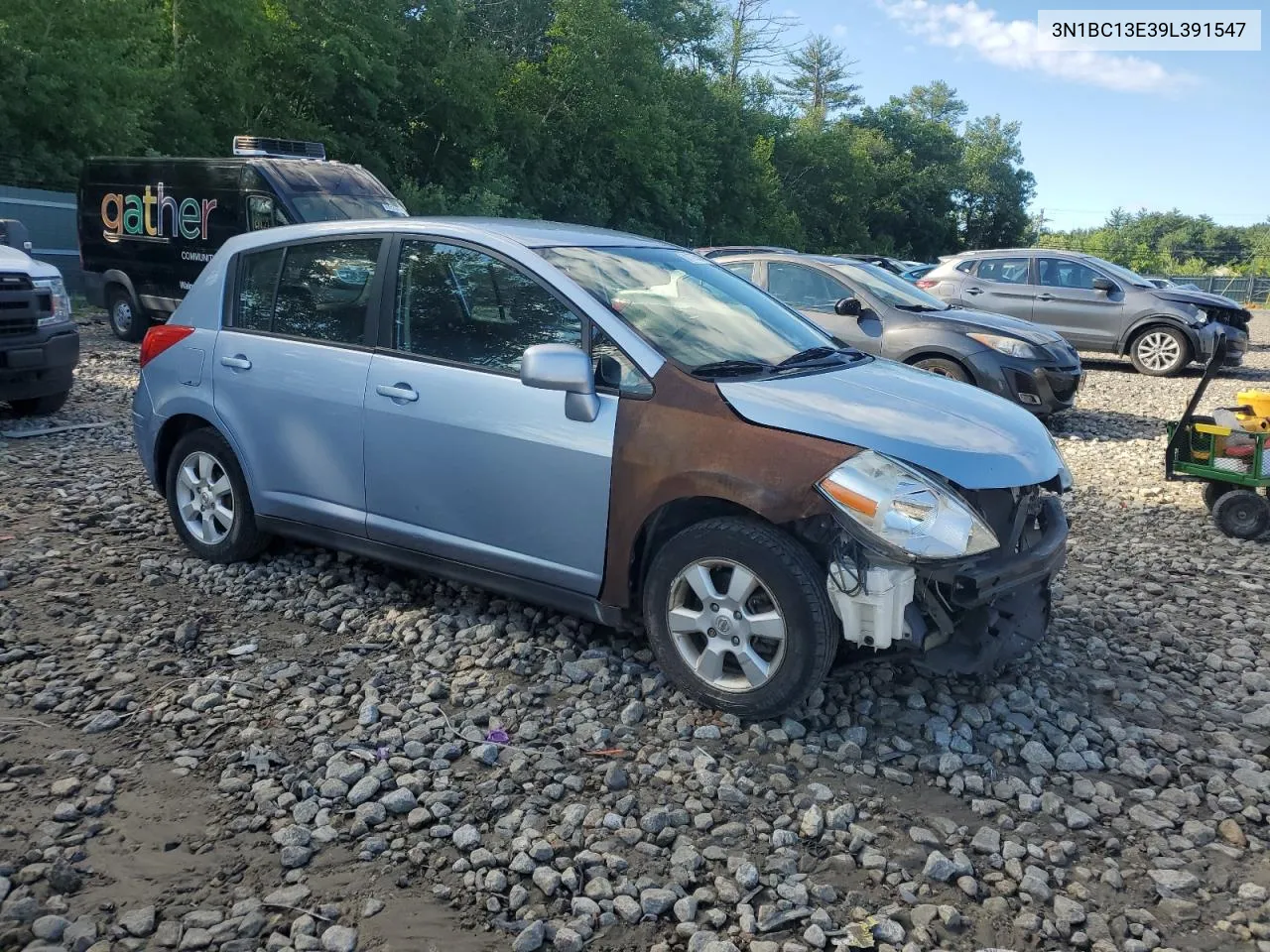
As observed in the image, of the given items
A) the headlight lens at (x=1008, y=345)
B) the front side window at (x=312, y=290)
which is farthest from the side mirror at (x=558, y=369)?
the headlight lens at (x=1008, y=345)

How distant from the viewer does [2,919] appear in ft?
9.32

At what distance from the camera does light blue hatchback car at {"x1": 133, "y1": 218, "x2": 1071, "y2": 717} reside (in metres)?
3.79

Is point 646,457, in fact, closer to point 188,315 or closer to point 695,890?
point 695,890

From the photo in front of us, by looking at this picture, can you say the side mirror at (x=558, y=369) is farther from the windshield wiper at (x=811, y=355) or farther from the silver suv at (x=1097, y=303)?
the silver suv at (x=1097, y=303)

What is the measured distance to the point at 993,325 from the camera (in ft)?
33.0

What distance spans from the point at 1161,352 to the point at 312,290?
13640 mm

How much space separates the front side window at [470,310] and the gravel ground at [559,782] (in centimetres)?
123

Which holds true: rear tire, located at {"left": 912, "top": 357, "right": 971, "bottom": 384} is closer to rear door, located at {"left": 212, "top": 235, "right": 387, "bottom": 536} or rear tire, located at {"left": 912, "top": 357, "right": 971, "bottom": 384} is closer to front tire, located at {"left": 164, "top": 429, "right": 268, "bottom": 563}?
rear door, located at {"left": 212, "top": 235, "right": 387, "bottom": 536}

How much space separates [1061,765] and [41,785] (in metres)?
3.45

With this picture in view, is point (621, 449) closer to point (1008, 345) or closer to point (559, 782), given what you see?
point (559, 782)

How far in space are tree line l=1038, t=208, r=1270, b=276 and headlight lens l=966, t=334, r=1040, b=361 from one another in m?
62.1

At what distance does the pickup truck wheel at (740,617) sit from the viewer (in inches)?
148

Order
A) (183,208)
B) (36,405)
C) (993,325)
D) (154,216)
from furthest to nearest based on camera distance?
(154,216)
(183,208)
(993,325)
(36,405)

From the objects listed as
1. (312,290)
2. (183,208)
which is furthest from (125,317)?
(312,290)
